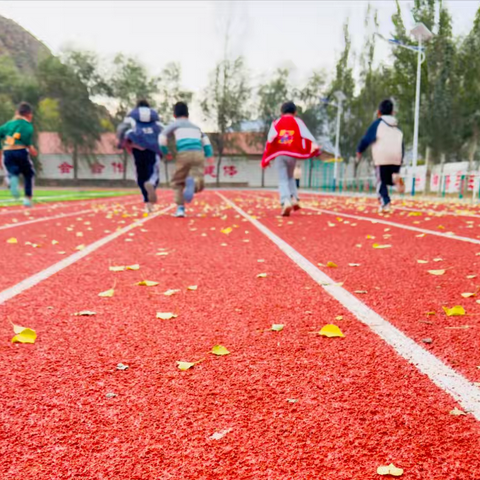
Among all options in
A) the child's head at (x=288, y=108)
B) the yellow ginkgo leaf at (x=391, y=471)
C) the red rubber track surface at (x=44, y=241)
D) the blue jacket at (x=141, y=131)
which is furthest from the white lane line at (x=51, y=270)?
the child's head at (x=288, y=108)

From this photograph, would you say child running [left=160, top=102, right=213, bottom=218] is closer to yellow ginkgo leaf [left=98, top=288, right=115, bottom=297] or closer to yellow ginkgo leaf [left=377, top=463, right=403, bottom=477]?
yellow ginkgo leaf [left=98, top=288, right=115, bottom=297]

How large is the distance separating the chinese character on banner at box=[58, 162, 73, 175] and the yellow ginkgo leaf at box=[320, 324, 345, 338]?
56730 millimetres

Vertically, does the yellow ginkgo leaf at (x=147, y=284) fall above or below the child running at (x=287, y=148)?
below

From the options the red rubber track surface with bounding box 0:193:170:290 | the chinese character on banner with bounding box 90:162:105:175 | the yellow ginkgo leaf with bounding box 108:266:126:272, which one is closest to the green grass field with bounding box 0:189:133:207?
the red rubber track surface with bounding box 0:193:170:290

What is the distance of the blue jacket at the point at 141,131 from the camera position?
10.0m

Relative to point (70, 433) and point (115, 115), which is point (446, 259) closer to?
point (70, 433)

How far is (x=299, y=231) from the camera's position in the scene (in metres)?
7.50

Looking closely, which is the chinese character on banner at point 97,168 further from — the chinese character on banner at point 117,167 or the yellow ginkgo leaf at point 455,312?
the yellow ginkgo leaf at point 455,312

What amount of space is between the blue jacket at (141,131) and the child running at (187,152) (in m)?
0.37

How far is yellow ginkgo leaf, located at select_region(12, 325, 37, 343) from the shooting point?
2555mm

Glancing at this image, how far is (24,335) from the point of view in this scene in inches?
102

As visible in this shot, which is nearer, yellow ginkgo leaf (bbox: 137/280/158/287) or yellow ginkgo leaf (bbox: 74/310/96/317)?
yellow ginkgo leaf (bbox: 74/310/96/317)

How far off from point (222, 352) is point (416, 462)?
3.55 ft

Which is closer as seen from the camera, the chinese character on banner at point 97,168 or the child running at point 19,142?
the child running at point 19,142
